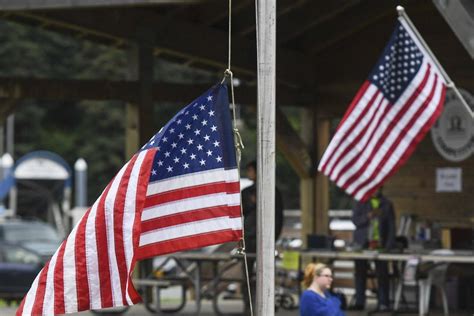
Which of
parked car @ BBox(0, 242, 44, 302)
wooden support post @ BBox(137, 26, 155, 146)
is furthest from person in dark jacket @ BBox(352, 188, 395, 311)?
parked car @ BBox(0, 242, 44, 302)

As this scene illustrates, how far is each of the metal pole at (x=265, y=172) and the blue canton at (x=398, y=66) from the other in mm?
3466

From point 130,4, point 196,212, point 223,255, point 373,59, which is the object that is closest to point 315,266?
point 196,212

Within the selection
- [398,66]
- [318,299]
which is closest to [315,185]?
[398,66]

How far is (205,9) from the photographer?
17453 millimetres

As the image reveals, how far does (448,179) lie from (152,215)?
1097cm

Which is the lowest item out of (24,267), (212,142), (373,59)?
(24,267)

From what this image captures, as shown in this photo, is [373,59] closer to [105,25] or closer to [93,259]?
[105,25]

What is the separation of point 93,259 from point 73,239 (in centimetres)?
17

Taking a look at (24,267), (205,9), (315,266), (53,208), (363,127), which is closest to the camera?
(315,266)

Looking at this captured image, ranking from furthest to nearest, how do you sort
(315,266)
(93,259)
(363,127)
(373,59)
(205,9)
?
1. (373,59)
2. (205,9)
3. (363,127)
4. (315,266)
5. (93,259)

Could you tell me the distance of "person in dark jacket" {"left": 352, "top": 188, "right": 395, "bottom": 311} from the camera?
16797 millimetres

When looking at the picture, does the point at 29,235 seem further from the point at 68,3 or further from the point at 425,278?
the point at 68,3

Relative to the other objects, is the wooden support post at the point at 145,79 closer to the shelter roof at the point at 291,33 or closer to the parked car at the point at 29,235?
the shelter roof at the point at 291,33

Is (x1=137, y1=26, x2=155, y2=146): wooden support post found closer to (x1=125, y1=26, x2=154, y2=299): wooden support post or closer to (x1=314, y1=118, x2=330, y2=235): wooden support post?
(x1=125, y1=26, x2=154, y2=299): wooden support post
